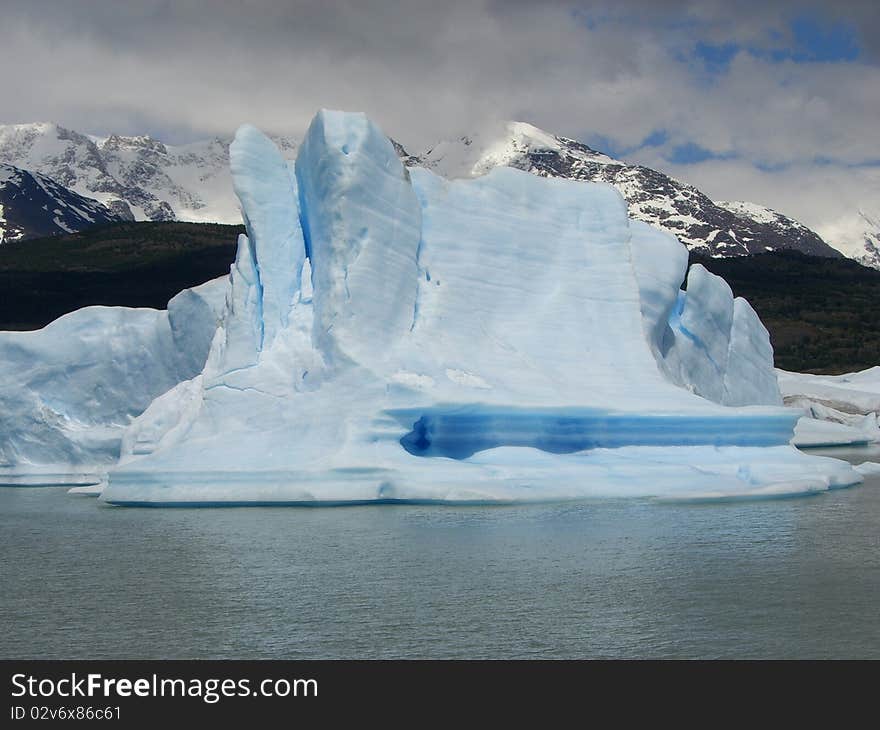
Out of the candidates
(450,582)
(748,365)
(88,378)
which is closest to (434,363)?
(450,582)

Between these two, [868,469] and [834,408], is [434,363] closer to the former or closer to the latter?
[868,469]

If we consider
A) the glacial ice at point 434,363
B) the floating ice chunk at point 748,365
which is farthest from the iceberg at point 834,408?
the glacial ice at point 434,363

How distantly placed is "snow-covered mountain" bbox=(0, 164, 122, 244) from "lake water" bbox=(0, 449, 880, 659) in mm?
123365

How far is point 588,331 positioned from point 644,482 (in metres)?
3.30

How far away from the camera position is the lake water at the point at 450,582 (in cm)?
841

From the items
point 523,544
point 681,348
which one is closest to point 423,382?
point 523,544

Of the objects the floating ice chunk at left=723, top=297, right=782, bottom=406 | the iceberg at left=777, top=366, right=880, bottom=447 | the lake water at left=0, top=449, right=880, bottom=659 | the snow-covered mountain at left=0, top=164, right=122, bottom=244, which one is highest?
the snow-covered mountain at left=0, top=164, right=122, bottom=244

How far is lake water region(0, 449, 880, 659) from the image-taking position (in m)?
8.41

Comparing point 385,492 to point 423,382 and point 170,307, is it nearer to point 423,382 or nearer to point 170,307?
point 423,382

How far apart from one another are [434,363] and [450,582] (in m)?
6.10

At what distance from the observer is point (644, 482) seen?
15367mm

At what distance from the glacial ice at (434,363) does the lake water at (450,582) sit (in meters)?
0.45

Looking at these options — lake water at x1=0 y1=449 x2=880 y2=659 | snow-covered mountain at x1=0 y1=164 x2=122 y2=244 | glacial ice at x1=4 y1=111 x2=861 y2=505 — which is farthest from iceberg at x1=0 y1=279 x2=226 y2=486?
snow-covered mountain at x1=0 y1=164 x2=122 y2=244

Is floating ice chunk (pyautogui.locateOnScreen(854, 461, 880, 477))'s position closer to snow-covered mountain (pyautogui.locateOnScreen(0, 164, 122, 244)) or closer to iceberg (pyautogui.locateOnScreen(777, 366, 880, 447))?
iceberg (pyautogui.locateOnScreen(777, 366, 880, 447))
